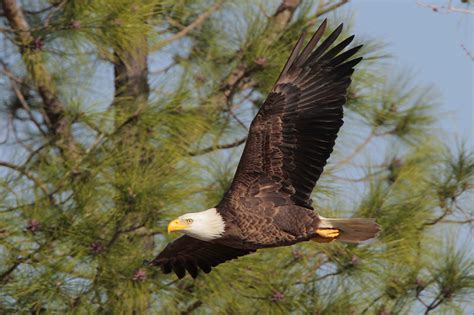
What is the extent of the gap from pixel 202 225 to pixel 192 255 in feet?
1.33

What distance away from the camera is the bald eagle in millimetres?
3252

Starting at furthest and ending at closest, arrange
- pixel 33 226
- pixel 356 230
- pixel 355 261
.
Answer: pixel 355 261
pixel 33 226
pixel 356 230

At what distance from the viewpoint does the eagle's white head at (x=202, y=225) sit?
322 cm

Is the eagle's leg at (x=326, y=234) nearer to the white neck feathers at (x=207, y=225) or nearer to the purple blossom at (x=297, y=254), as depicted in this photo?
the white neck feathers at (x=207, y=225)

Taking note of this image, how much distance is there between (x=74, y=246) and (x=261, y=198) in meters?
0.64

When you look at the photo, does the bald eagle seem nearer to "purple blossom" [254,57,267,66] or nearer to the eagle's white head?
the eagle's white head

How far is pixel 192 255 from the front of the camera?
3.61 metres

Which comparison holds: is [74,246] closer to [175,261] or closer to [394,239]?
[175,261]

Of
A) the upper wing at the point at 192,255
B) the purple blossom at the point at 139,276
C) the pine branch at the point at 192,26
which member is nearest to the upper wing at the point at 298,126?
the upper wing at the point at 192,255

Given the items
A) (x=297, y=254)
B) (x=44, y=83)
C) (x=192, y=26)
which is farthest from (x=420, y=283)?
(x=44, y=83)

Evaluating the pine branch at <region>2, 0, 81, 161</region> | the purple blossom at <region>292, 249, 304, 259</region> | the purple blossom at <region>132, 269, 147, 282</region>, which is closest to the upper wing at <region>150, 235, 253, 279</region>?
the purple blossom at <region>132, 269, 147, 282</region>

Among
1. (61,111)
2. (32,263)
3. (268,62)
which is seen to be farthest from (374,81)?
(32,263)

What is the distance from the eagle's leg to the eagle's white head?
290mm

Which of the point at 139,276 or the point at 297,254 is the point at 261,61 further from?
the point at 139,276
